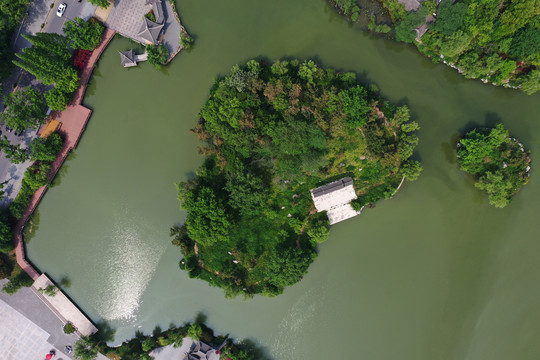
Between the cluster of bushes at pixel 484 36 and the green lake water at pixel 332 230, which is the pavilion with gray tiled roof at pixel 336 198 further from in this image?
the cluster of bushes at pixel 484 36

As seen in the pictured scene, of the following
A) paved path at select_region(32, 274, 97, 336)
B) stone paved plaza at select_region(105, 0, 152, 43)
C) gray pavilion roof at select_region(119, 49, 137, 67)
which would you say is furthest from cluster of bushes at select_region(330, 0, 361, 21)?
paved path at select_region(32, 274, 97, 336)

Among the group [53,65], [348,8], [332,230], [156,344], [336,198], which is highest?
[348,8]

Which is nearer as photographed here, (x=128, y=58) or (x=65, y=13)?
(x=128, y=58)

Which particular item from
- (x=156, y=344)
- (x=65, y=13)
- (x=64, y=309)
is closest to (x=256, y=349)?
(x=156, y=344)

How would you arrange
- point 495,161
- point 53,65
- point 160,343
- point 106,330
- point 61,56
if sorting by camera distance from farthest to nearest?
point 106,330 → point 160,343 → point 495,161 → point 61,56 → point 53,65

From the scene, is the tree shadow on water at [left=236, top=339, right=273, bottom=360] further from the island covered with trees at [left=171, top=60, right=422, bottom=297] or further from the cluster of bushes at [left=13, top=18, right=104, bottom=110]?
the cluster of bushes at [left=13, top=18, right=104, bottom=110]

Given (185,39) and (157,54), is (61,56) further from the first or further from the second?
(185,39)

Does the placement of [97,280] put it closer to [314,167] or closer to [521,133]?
[314,167]

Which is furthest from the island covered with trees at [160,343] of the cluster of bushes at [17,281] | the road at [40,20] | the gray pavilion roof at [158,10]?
the gray pavilion roof at [158,10]
